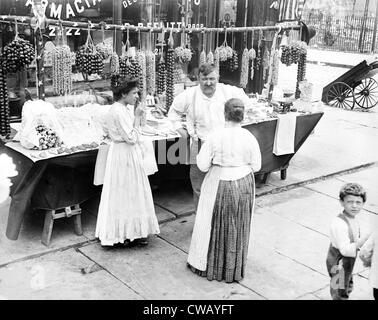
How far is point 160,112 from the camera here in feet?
23.6

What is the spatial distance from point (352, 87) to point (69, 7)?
7.96 m

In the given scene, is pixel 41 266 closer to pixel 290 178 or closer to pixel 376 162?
pixel 290 178

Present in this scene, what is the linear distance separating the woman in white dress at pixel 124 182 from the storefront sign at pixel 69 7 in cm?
275

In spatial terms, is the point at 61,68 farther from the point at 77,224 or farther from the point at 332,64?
the point at 332,64

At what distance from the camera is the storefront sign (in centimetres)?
746

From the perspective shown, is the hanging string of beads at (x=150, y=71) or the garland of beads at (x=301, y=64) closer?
the hanging string of beads at (x=150, y=71)

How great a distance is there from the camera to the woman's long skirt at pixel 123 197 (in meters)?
5.41

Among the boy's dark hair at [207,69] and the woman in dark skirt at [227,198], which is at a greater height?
the boy's dark hair at [207,69]

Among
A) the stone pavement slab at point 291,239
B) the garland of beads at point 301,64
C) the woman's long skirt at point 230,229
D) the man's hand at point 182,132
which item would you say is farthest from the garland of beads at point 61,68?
the garland of beads at point 301,64

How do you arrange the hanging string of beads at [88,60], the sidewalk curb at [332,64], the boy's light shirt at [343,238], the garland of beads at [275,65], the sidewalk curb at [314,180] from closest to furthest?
the boy's light shirt at [343,238]
the hanging string of beads at [88,60]
the sidewalk curb at [314,180]
the garland of beads at [275,65]
the sidewalk curb at [332,64]

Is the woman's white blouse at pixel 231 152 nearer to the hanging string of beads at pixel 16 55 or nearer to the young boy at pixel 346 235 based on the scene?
the young boy at pixel 346 235

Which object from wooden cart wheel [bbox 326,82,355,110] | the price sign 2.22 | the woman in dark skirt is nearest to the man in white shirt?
the woman in dark skirt

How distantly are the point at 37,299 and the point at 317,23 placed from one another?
932 inches

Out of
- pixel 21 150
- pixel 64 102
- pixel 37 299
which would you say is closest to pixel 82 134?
pixel 21 150
